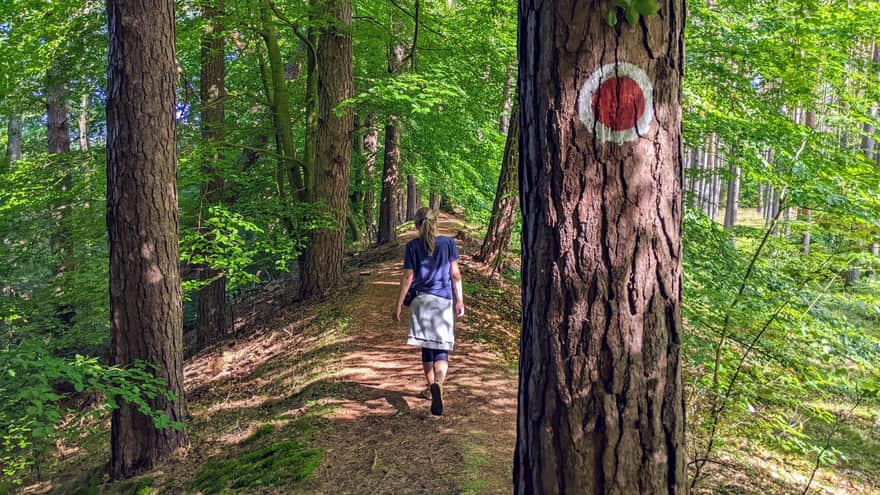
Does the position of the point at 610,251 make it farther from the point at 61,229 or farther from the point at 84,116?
the point at 84,116

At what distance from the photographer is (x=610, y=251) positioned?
1.97m

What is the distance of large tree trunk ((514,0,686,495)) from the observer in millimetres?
1961

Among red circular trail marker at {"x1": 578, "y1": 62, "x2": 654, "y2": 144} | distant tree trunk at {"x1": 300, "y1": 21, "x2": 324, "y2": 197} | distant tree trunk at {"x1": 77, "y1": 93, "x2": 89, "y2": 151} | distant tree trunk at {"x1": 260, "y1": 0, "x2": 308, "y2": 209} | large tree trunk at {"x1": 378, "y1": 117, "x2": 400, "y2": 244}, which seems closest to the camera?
red circular trail marker at {"x1": 578, "y1": 62, "x2": 654, "y2": 144}

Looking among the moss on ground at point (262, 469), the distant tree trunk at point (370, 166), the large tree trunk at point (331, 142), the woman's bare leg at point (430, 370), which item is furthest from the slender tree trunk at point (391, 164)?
the moss on ground at point (262, 469)

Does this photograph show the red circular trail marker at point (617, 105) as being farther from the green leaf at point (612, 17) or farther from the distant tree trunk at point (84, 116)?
the distant tree trunk at point (84, 116)

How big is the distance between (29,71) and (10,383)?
681 centimetres

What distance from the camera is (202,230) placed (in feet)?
29.4

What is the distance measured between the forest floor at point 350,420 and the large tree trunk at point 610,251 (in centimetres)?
225

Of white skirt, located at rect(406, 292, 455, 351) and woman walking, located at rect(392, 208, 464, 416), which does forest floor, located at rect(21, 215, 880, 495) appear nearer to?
woman walking, located at rect(392, 208, 464, 416)

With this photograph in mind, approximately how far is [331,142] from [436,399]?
5439 millimetres

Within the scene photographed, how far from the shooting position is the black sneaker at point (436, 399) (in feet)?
17.7

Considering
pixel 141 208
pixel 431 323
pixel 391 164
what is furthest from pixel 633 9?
pixel 391 164

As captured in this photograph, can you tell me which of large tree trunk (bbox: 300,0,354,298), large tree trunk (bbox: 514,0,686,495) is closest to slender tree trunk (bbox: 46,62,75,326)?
large tree trunk (bbox: 300,0,354,298)

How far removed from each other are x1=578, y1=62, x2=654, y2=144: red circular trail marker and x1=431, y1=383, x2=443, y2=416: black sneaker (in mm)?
3898
